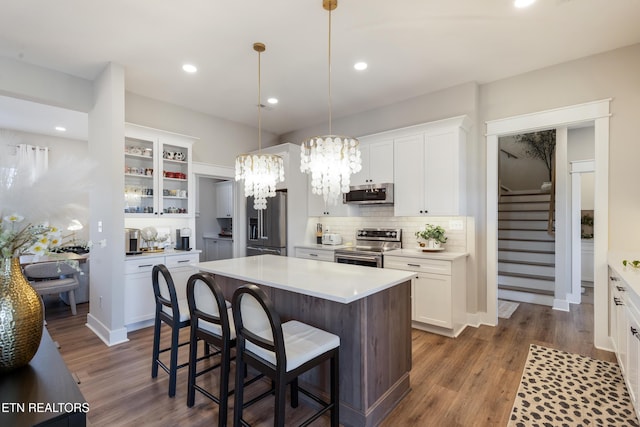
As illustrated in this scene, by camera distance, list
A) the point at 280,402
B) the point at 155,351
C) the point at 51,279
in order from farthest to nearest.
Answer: the point at 51,279, the point at 155,351, the point at 280,402

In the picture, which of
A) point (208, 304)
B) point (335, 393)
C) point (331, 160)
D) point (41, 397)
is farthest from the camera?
point (331, 160)

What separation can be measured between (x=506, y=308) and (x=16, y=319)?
210 inches

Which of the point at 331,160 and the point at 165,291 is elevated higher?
the point at 331,160

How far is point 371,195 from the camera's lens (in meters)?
4.53

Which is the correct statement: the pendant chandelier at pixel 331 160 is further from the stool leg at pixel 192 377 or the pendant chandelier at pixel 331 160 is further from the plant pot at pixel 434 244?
the plant pot at pixel 434 244

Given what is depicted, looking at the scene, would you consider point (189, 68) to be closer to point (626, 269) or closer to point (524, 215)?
point (626, 269)

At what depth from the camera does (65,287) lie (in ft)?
13.9

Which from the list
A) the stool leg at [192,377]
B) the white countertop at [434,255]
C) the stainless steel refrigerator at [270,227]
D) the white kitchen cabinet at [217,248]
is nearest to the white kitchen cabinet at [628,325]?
the white countertop at [434,255]

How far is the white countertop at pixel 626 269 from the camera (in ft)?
6.61

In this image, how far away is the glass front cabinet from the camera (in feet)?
13.5

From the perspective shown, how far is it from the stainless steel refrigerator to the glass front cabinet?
110 cm

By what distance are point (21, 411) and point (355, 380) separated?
168 cm

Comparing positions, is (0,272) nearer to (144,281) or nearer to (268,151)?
(144,281)

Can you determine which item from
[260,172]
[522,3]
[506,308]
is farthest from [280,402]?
[506,308]
